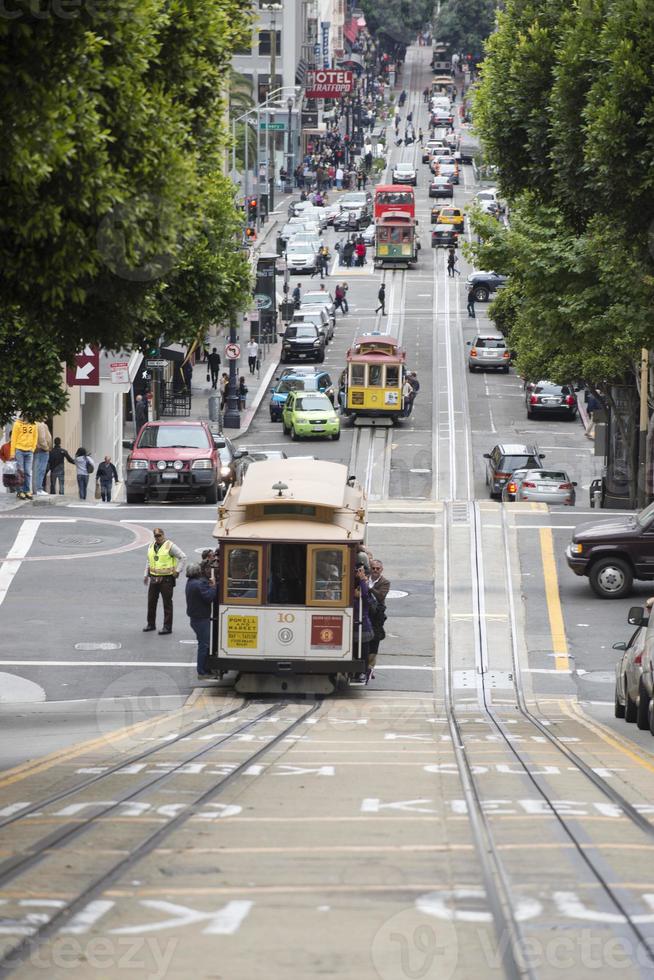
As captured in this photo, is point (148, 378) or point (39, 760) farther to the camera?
point (148, 378)

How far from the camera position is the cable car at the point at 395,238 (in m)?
93.3

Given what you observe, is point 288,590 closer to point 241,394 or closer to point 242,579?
point 242,579

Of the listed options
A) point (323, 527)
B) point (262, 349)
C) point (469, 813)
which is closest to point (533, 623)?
point (323, 527)

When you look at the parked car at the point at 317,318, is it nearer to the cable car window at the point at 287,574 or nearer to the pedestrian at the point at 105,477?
the pedestrian at the point at 105,477

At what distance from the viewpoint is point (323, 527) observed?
20.8 metres

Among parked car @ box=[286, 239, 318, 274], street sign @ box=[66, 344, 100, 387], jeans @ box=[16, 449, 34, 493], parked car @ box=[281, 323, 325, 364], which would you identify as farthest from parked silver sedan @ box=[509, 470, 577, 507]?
parked car @ box=[286, 239, 318, 274]

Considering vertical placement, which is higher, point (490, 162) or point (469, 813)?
point (490, 162)

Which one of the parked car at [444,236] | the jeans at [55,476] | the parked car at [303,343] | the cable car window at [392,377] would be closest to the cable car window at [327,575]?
the jeans at [55,476]

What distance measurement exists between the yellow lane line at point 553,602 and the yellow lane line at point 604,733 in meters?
2.41

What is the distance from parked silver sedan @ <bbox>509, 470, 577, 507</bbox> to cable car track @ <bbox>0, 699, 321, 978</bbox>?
26.8 m

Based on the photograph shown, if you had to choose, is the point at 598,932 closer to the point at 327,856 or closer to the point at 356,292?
the point at 327,856

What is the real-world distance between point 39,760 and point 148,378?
150 ft

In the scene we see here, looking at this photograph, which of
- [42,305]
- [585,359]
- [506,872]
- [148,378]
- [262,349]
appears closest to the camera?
[506,872]

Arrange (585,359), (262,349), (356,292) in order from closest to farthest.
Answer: (585,359), (262,349), (356,292)
